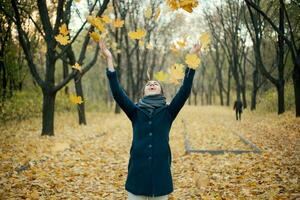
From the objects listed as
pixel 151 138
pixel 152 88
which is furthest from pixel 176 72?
pixel 151 138

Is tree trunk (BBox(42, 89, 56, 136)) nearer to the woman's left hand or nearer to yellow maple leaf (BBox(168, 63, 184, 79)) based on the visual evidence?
yellow maple leaf (BBox(168, 63, 184, 79))

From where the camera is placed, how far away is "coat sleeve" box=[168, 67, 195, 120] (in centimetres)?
396

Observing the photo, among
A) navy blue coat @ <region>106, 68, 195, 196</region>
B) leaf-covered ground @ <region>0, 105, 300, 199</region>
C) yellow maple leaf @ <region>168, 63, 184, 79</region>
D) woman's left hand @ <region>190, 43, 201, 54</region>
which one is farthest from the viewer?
leaf-covered ground @ <region>0, 105, 300, 199</region>

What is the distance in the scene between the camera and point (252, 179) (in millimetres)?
7750

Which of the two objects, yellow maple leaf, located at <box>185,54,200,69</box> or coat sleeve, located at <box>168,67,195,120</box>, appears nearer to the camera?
coat sleeve, located at <box>168,67,195,120</box>

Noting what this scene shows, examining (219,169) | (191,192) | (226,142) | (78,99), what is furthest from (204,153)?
(78,99)

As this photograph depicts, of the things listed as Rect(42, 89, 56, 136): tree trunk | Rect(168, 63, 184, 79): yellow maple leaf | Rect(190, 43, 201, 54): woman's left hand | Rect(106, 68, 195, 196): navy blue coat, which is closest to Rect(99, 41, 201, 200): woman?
Rect(106, 68, 195, 196): navy blue coat

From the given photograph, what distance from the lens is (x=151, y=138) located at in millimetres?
3928

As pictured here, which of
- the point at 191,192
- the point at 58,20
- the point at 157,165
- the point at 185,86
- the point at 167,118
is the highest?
the point at 58,20

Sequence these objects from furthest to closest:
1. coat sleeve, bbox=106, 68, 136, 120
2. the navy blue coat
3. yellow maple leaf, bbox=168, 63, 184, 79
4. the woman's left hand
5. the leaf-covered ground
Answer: the leaf-covered ground, yellow maple leaf, bbox=168, 63, 184, 79, the woman's left hand, coat sleeve, bbox=106, 68, 136, 120, the navy blue coat

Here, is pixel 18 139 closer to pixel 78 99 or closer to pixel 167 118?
pixel 78 99

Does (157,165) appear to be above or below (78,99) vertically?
below

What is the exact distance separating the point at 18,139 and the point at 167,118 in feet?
36.8

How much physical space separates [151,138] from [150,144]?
66 mm
